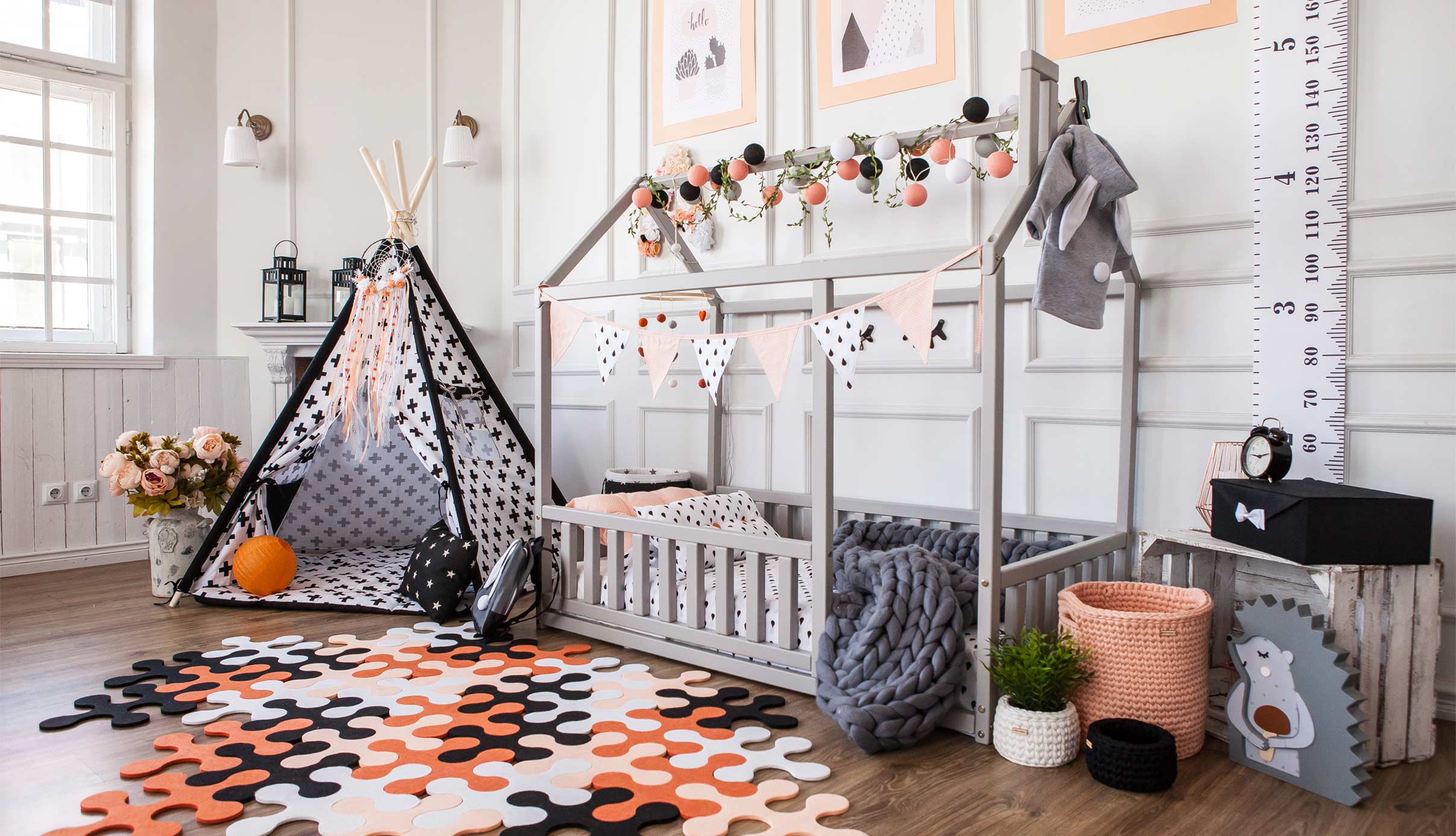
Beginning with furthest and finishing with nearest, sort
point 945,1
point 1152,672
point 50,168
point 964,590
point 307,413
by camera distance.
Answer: point 50,168
point 307,413
point 945,1
point 964,590
point 1152,672

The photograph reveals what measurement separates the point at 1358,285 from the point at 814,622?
157 cm

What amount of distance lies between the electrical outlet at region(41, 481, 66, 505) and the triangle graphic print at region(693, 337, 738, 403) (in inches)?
120

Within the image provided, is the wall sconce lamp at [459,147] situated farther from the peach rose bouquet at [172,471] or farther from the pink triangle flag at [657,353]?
the pink triangle flag at [657,353]

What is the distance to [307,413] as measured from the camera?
3504mm

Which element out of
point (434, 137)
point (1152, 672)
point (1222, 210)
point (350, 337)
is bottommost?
point (1152, 672)

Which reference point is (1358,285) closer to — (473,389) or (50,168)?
(473,389)

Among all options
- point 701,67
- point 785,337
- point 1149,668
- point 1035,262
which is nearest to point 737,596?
point 785,337

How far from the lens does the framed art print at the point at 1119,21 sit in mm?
2545

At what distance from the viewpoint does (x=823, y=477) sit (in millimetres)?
2328

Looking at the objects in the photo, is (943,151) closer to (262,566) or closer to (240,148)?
(262,566)

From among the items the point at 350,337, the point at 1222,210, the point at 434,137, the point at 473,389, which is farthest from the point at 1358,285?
the point at 434,137

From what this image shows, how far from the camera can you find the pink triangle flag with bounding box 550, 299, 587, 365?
2.96 m

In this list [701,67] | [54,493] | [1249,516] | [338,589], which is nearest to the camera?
[1249,516]

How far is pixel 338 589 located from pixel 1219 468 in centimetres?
289
